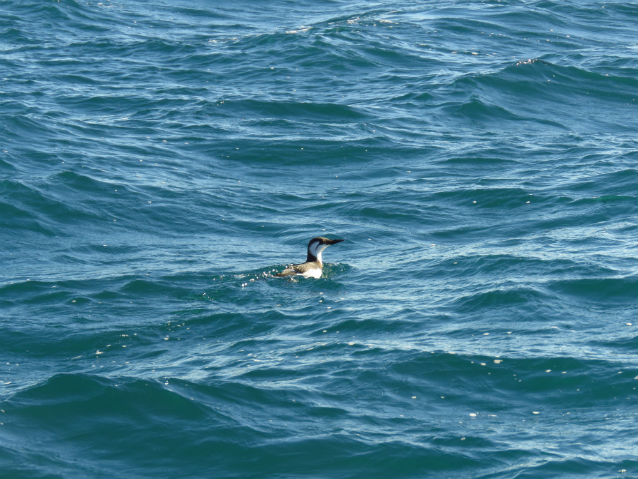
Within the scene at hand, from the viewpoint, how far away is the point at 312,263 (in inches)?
638

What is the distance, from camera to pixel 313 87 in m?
25.2

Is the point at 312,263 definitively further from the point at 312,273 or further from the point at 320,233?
the point at 320,233

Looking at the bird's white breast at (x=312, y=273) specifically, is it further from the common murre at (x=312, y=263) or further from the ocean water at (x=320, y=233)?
the ocean water at (x=320, y=233)

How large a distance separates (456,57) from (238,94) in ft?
19.6

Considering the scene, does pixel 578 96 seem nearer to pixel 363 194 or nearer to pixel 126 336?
pixel 363 194

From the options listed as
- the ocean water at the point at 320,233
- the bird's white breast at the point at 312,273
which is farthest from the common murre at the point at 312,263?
the ocean water at the point at 320,233

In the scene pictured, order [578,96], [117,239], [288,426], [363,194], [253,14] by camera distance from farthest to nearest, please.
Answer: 1. [253,14]
2. [578,96]
3. [363,194]
4. [117,239]
5. [288,426]

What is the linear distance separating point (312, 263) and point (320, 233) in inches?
67.1

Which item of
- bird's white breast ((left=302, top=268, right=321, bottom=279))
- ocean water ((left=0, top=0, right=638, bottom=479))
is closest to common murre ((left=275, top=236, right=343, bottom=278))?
bird's white breast ((left=302, top=268, right=321, bottom=279))

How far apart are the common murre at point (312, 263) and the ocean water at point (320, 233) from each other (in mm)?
289

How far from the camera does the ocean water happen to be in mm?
11055

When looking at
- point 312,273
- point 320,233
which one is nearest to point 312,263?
point 312,273

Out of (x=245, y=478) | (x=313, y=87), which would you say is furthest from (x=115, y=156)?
(x=245, y=478)

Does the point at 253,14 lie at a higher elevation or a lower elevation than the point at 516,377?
higher
